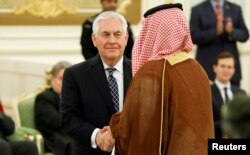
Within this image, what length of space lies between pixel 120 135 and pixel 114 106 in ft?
1.52

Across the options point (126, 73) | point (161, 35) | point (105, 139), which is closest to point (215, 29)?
point (126, 73)

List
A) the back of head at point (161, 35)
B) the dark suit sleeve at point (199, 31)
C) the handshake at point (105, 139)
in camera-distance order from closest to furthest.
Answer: the back of head at point (161, 35) < the handshake at point (105, 139) < the dark suit sleeve at point (199, 31)

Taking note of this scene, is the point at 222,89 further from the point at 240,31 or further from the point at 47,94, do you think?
the point at 47,94

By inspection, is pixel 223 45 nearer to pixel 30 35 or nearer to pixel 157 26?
pixel 30 35

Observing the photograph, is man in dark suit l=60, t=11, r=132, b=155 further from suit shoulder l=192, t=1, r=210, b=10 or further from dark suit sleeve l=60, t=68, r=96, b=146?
suit shoulder l=192, t=1, r=210, b=10

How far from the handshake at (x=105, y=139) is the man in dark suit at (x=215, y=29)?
3.88 m

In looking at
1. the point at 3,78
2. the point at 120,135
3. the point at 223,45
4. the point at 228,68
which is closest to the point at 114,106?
the point at 120,135

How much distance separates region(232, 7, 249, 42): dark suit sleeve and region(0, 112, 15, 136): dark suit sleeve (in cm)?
275

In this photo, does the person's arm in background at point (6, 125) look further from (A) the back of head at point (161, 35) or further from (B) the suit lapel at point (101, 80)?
(A) the back of head at point (161, 35)

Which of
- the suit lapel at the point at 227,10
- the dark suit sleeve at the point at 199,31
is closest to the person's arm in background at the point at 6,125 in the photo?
the dark suit sleeve at the point at 199,31

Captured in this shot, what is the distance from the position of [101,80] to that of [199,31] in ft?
12.3

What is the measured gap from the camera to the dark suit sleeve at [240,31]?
23.3ft

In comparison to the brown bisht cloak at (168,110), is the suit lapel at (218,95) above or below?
below

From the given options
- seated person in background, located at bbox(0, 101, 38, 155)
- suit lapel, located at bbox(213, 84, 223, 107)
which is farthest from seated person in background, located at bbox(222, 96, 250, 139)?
suit lapel, located at bbox(213, 84, 223, 107)
